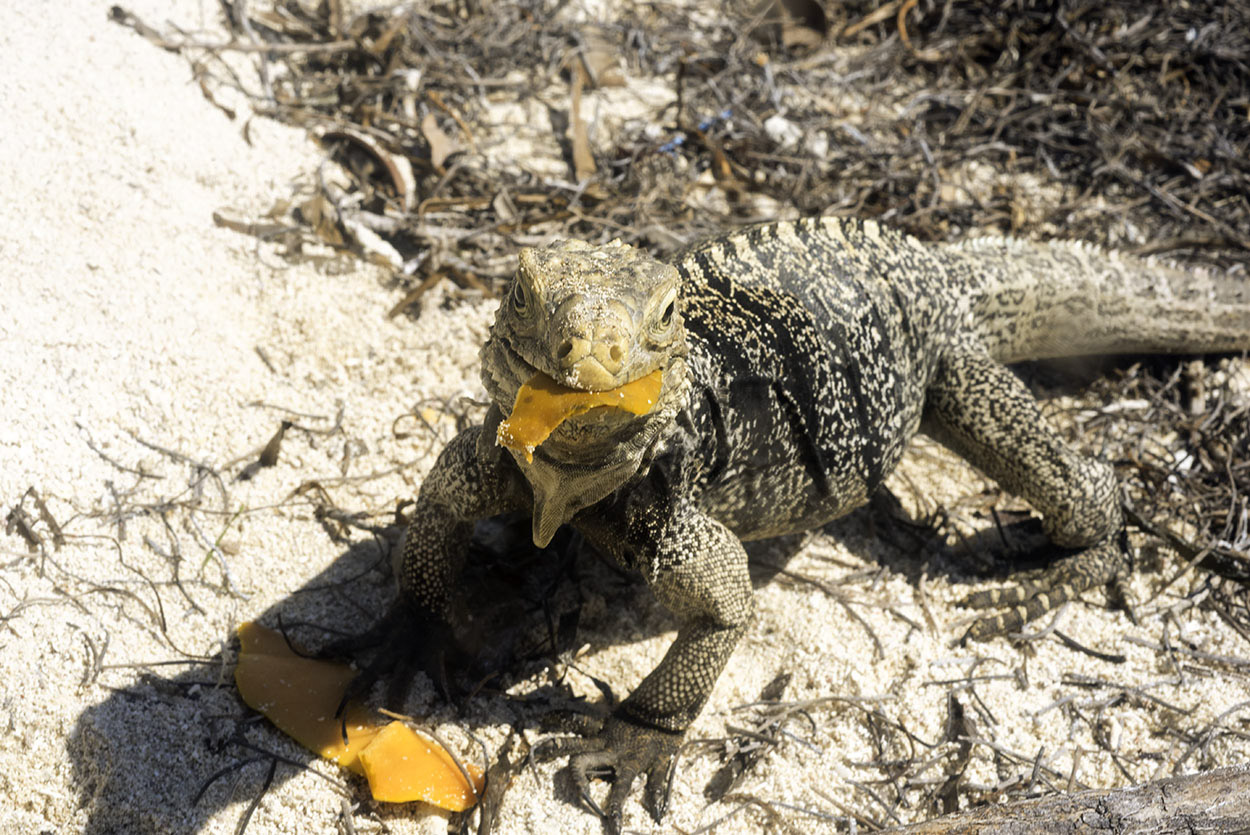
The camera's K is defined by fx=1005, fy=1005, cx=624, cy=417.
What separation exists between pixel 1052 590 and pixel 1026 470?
0.67 m

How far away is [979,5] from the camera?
7.86 m

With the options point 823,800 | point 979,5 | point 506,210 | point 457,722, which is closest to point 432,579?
point 457,722

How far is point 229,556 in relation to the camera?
4.54 metres

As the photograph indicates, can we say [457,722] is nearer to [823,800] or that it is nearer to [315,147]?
[823,800]

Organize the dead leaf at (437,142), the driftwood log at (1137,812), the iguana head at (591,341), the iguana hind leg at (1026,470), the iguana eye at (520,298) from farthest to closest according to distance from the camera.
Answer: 1. the dead leaf at (437,142)
2. the iguana hind leg at (1026,470)
3. the driftwood log at (1137,812)
4. the iguana eye at (520,298)
5. the iguana head at (591,341)

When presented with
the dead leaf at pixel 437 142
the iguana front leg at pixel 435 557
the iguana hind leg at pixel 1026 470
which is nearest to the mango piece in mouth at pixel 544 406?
the iguana front leg at pixel 435 557

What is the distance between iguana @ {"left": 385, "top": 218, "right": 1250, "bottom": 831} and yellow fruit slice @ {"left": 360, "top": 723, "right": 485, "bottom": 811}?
0.39 meters

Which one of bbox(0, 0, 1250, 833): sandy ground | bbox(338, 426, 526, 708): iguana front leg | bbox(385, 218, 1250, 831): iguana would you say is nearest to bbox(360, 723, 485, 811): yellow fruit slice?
bbox(0, 0, 1250, 833): sandy ground

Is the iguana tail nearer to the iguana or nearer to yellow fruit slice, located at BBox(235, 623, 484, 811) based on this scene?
the iguana

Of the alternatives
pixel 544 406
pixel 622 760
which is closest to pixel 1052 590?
pixel 622 760

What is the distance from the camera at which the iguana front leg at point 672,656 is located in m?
3.96

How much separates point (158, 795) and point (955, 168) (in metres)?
6.17

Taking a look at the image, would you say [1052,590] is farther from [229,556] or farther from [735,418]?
[229,556]

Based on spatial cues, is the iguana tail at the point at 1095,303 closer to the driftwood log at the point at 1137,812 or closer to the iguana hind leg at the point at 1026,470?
the iguana hind leg at the point at 1026,470
